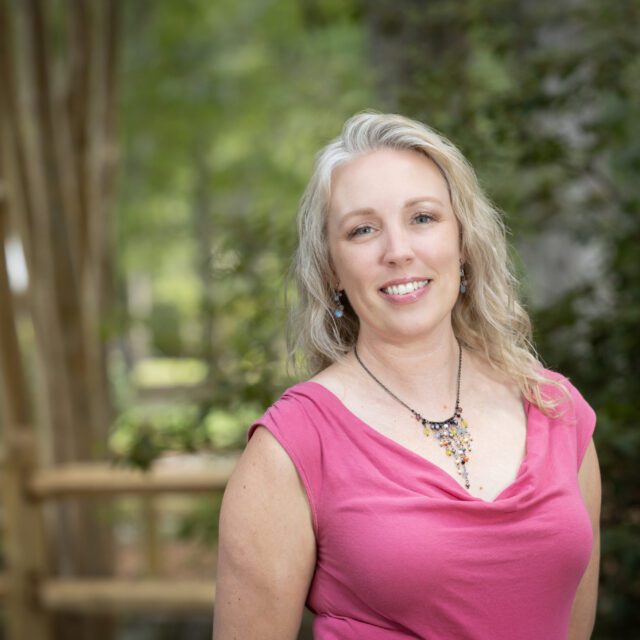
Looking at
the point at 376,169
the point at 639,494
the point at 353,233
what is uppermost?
the point at 376,169

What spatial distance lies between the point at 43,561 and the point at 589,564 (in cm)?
350

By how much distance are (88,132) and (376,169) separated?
17.3ft

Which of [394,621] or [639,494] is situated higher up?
[394,621]

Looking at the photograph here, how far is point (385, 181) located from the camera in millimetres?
1958

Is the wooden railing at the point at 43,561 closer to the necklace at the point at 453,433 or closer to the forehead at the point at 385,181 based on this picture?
the necklace at the point at 453,433

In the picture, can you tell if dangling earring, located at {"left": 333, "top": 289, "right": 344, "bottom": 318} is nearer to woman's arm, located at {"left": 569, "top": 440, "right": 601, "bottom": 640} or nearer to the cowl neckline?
the cowl neckline

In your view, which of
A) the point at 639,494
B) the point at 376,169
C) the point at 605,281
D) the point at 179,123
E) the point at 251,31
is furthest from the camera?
the point at 251,31

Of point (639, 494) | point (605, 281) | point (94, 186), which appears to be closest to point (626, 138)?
point (605, 281)

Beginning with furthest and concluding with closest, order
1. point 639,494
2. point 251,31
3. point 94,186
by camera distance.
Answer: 1. point 251,31
2. point 94,186
3. point 639,494

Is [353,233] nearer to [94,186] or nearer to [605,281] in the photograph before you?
[605,281]

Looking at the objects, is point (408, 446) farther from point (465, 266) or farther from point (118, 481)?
point (118, 481)

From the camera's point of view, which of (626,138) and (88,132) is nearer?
(626,138)

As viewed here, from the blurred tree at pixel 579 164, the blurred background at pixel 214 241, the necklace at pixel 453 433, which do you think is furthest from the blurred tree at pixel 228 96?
the necklace at pixel 453 433

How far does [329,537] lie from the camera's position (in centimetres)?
182
